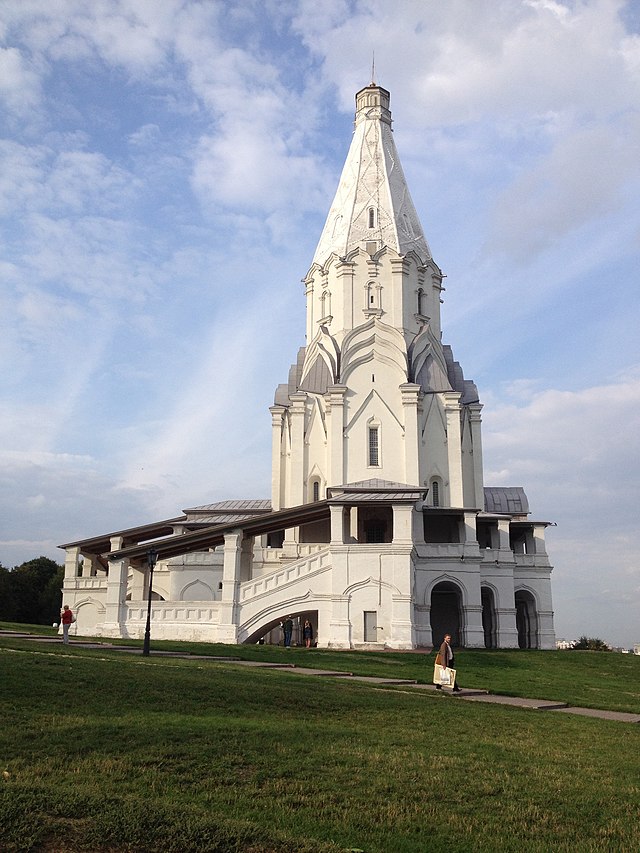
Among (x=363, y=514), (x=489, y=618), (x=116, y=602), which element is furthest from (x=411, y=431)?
(x=116, y=602)

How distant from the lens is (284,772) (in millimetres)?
7820

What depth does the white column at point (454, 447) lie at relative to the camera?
41375 mm

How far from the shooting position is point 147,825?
5.96 meters

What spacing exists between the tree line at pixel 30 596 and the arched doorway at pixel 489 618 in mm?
31031

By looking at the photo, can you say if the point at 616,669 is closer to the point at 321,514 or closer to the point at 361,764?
the point at 321,514

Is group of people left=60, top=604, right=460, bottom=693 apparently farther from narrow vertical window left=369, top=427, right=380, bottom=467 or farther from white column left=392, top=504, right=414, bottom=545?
narrow vertical window left=369, top=427, right=380, bottom=467

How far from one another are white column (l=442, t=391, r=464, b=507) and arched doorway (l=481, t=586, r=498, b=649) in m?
4.82

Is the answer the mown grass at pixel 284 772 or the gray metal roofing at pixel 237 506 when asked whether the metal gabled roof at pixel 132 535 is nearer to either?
the gray metal roofing at pixel 237 506

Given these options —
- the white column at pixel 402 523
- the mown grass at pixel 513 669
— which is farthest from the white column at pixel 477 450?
the mown grass at pixel 513 669

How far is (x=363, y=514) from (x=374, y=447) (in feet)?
15.9

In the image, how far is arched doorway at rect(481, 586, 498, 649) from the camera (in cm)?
4066

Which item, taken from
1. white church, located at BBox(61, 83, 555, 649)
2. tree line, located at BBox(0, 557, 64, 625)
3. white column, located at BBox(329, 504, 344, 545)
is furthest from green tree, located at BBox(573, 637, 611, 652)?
tree line, located at BBox(0, 557, 64, 625)

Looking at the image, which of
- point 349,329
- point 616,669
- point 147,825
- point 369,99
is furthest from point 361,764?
point 369,99

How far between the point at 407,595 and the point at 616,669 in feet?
27.4
